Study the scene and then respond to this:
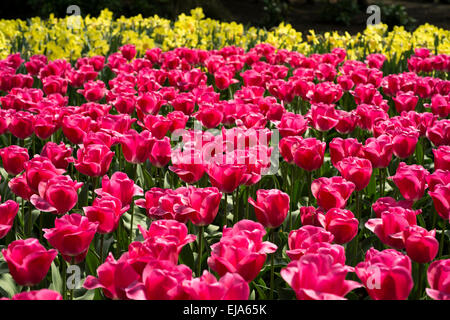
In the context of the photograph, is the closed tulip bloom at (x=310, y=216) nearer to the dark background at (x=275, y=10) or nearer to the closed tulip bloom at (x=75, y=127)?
the closed tulip bloom at (x=75, y=127)

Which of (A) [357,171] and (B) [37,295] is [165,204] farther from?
(A) [357,171]

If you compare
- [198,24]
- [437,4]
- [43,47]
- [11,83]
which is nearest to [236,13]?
[437,4]

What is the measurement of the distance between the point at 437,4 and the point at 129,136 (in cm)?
1686

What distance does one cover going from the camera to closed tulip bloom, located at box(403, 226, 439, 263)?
5.55ft

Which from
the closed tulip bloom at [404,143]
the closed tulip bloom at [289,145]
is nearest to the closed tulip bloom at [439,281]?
the closed tulip bloom at [289,145]

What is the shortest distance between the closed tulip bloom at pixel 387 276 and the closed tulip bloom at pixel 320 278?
0.09m

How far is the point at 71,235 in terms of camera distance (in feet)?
5.47

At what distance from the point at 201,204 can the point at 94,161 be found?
2.12ft

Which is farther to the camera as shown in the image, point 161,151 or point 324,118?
point 324,118

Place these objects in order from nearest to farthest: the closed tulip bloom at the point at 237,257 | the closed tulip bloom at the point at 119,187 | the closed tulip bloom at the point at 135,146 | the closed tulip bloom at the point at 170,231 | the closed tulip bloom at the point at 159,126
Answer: the closed tulip bloom at the point at 237,257 → the closed tulip bloom at the point at 170,231 → the closed tulip bloom at the point at 119,187 → the closed tulip bloom at the point at 135,146 → the closed tulip bloom at the point at 159,126

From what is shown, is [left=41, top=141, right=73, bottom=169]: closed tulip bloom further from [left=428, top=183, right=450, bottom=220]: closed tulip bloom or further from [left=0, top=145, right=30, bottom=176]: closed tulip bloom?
[left=428, top=183, right=450, bottom=220]: closed tulip bloom

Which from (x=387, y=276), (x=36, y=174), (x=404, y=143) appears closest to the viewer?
(x=387, y=276)

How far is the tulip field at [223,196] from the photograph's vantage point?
4.90ft

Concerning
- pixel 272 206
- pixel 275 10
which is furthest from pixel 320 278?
pixel 275 10
